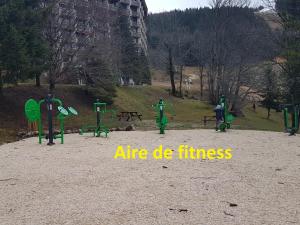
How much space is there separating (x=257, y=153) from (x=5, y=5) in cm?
1326

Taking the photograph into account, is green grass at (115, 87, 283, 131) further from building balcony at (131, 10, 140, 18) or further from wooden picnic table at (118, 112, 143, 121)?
building balcony at (131, 10, 140, 18)

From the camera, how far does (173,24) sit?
61.6 meters

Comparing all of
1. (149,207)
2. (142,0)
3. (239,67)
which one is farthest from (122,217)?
(142,0)

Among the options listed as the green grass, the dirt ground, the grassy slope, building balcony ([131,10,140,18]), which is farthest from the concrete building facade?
building balcony ([131,10,140,18])

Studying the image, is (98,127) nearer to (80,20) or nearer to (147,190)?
(147,190)

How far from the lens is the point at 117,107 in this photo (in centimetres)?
2850

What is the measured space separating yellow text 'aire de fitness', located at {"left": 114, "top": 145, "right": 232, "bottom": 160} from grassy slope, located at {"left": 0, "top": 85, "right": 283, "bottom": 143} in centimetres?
574

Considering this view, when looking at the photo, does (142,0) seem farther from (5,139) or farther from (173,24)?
(5,139)

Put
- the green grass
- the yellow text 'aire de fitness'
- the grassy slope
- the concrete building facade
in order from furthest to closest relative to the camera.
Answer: the green grass
the concrete building facade
the grassy slope
the yellow text 'aire de fitness'

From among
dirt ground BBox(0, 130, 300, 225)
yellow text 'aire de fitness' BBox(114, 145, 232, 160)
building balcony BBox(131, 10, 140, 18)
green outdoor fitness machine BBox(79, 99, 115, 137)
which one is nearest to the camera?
dirt ground BBox(0, 130, 300, 225)

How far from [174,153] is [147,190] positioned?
13.6ft

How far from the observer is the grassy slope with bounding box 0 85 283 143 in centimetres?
1922

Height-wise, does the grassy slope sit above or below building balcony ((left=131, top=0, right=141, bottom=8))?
below

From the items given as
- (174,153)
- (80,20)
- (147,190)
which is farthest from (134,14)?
(147,190)
